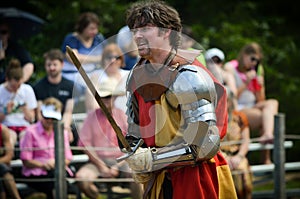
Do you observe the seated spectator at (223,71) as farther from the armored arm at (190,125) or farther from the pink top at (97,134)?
the armored arm at (190,125)

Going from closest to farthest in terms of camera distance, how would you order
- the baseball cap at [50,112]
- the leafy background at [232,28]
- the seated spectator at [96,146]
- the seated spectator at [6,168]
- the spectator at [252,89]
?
the seated spectator at [96,146] < the seated spectator at [6,168] < the baseball cap at [50,112] < the spectator at [252,89] < the leafy background at [232,28]

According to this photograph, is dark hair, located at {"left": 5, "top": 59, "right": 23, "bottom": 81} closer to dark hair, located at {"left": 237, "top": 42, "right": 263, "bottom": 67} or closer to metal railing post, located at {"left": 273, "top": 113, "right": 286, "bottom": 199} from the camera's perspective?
dark hair, located at {"left": 237, "top": 42, "right": 263, "bottom": 67}

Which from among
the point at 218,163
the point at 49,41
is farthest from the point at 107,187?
the point at 49,41

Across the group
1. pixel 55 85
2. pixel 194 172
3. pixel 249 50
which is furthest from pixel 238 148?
pixel 194 172

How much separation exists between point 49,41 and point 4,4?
784 mm

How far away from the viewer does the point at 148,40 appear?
16.4 feet

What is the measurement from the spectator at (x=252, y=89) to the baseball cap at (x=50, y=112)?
2166 millimetres

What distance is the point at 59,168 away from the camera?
765cm

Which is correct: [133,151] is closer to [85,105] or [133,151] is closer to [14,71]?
[85,105]

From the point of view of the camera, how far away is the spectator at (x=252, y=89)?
9203 millimetres

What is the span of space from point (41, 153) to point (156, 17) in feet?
10.8

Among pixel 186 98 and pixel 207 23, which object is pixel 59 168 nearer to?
pixel 186 98

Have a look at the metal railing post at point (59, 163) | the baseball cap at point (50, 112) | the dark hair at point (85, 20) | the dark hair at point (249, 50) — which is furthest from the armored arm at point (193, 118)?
the dark hair at point (249, 50)

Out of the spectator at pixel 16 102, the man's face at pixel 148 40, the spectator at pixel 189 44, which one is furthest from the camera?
the spectator at pixel 16 102
